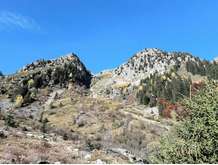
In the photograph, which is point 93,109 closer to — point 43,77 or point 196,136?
point 43,77

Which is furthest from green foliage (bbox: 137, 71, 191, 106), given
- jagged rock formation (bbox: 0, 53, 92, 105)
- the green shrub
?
the green shrub

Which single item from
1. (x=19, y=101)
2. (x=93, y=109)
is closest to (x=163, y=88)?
(x=93, y=109)

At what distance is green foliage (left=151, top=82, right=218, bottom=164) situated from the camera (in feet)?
62.6

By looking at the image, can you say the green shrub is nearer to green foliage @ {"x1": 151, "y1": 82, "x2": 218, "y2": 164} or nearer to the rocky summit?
the rocky summit

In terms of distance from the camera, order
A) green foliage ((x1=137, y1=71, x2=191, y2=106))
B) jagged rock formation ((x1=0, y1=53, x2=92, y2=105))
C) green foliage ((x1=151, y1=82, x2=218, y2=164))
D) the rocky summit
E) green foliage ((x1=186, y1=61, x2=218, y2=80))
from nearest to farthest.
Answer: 1. green foliage ((x1=151, y1=82, x2=218, y2=164))
2. the rocky summit
3. green foliage ((x1=137, y1=71, x2=191, y2=106))
4. jagged rock formation ((x1=0, y1=53, x2=92, y2=105))
5. green foliage ((x1=186, y1=61, x2=218, y2=80))

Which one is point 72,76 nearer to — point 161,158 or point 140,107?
point 140,107

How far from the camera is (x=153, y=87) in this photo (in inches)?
5030

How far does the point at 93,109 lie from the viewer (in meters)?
85.9

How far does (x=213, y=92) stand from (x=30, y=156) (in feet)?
53.6

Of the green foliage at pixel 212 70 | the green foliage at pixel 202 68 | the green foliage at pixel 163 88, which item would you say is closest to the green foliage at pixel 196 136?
the green foliage at pixel 163 88

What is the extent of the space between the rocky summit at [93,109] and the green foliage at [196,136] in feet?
3.03

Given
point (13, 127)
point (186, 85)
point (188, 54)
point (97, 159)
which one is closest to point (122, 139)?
point (13, 127)

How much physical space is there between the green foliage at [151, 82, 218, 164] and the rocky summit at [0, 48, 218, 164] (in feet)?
3.03

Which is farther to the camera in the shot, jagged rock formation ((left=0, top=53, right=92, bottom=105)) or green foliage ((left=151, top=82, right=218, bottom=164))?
jagged rock formation ((left=0, top=53, right=92, bottom=105))
